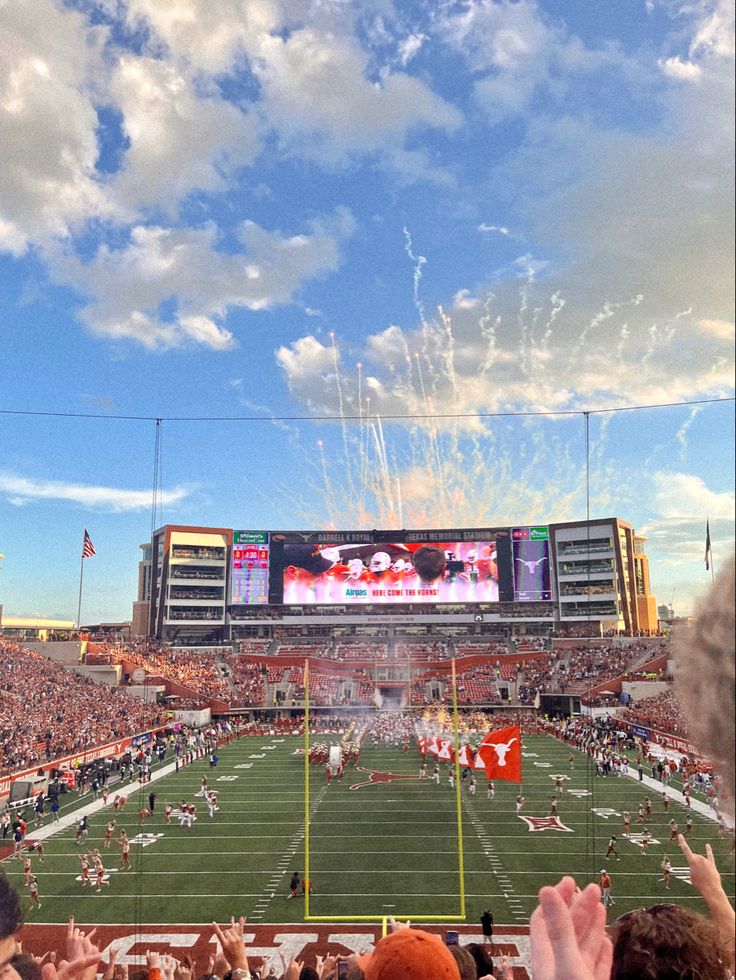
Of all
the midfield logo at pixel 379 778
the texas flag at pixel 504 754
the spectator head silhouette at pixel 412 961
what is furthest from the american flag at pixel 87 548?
the spectator head silhouette at pixel 412 961

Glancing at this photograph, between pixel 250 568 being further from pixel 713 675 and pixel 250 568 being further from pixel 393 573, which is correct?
pixel 713 675

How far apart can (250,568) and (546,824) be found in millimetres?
48813

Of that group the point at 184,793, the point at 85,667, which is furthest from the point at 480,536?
the point at 184,793

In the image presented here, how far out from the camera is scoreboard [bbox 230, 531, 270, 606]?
216 feet

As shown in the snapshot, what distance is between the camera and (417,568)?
6362cm

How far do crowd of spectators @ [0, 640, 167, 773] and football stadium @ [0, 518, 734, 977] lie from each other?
17cm

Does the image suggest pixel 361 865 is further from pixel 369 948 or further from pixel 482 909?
pixel 369 948

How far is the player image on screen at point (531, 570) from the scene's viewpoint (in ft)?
209

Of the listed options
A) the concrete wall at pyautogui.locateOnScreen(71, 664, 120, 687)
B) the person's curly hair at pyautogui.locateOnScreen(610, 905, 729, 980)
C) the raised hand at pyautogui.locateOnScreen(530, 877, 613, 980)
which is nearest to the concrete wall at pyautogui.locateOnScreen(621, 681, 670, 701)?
the concrete wall at pyautogui.locateOnScreen(71, 664, 120, 687)

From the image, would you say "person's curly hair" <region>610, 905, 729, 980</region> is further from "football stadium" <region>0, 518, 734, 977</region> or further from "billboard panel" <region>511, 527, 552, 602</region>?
"billboard panel" <region>511, 527, 552, 602</region>

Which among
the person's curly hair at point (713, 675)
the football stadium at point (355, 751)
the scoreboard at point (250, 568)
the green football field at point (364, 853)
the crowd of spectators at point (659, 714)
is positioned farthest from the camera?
the scoreboard at point (250, 568)

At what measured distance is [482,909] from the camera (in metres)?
13.7

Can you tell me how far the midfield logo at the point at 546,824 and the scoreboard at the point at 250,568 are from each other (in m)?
46.7

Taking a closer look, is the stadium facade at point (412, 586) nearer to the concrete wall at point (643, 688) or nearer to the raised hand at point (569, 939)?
the concrete wall at point (643, 688)
